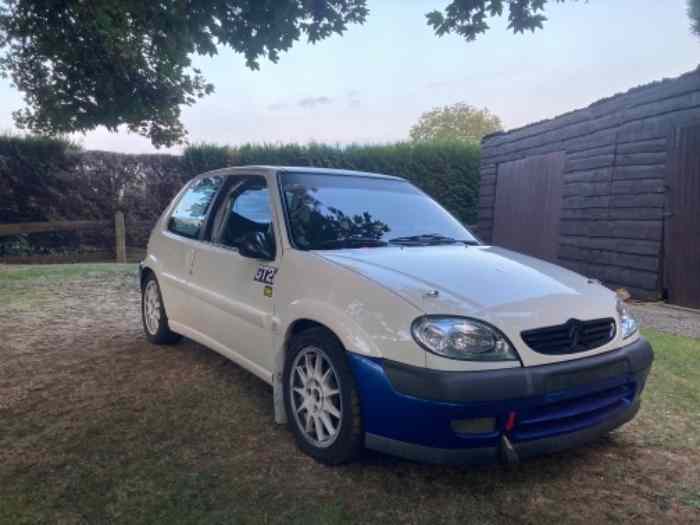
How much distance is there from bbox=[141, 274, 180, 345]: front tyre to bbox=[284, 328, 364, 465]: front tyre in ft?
7.63

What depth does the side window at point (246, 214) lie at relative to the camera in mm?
3622

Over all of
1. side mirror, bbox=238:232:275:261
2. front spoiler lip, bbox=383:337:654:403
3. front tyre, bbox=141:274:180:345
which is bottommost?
front tyre, bbox=141:274:180:345

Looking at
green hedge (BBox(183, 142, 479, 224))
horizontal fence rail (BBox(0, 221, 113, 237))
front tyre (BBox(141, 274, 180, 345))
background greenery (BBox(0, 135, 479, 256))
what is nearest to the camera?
front tyre (BBox(141, 274, 180, 345))

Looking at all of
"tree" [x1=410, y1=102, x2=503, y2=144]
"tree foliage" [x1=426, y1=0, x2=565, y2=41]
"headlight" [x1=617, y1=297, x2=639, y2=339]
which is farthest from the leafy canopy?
"tree" [x1=410, y1=102, x2=503, y2=144]

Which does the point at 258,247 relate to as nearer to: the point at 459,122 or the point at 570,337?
the point at 570,337

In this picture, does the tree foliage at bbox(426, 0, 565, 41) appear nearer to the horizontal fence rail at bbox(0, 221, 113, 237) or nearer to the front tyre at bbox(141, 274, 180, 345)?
the front tyre at bbox(141, 274, 180, 345)

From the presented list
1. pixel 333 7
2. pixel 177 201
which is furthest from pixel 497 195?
pixel 177 201

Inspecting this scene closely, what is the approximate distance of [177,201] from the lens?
511 centimetres

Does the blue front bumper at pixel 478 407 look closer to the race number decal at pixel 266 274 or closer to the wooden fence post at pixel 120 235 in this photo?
the race number decal at pixel 266 274

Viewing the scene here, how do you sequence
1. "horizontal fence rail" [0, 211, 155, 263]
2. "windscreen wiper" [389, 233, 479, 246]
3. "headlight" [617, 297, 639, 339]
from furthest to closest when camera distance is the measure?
"horizontal fence rail" [0, 211, 155, 263], "windscreen wiper" [389, 233, 479, 246], "headlight" [617, 297, 639, 339]

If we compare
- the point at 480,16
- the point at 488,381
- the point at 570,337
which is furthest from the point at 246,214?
the point at 480,16

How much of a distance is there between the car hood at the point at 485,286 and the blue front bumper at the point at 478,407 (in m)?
0.17

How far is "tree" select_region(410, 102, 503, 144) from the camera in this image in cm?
5209

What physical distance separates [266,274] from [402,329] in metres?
1.20
